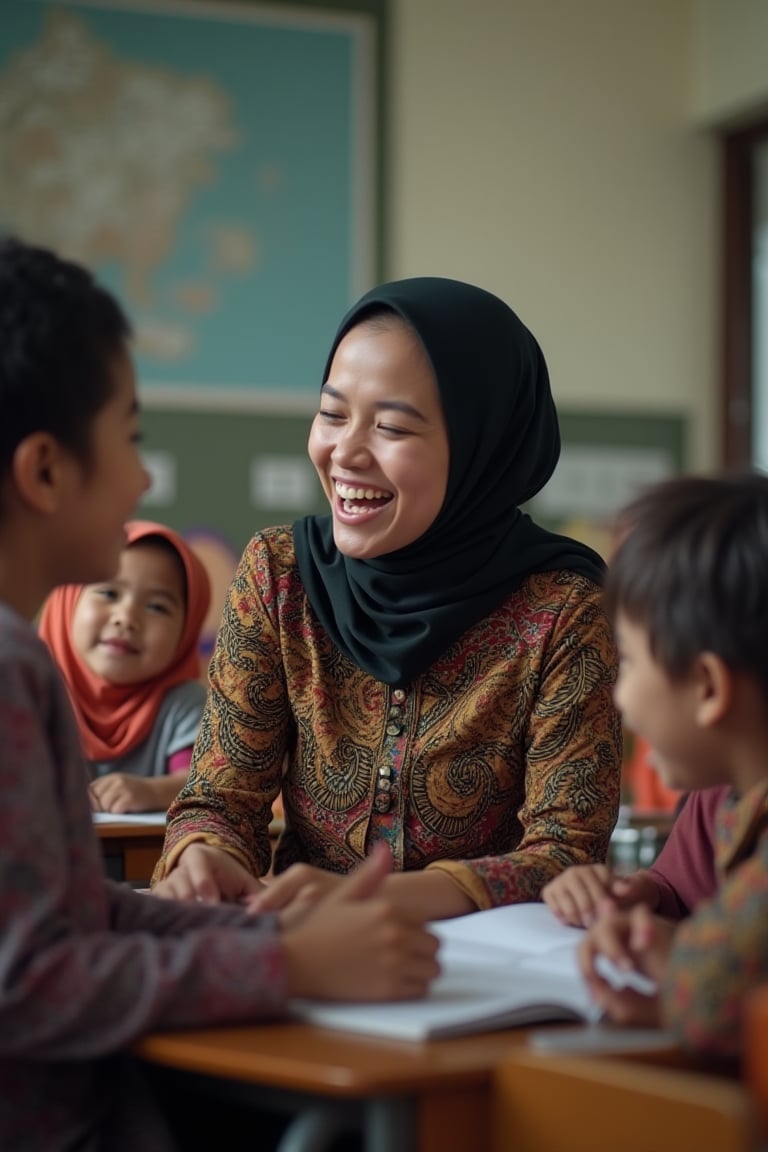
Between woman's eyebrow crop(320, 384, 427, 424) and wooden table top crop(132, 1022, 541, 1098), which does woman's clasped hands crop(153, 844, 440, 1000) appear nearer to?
wooden table top crop(132, 1022, 541, 1098)

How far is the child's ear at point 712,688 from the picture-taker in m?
1.20

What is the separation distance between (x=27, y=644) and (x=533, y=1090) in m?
0.47

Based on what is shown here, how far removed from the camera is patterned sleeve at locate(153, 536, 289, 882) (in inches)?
68.8

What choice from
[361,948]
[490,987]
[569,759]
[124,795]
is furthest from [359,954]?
[124,795]

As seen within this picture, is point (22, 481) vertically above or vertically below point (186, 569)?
above

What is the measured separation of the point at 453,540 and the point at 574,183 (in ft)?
12.8

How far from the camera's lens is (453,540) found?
1863 mm

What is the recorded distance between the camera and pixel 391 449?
71.5 inches

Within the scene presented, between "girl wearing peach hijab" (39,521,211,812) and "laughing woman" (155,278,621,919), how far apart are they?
1037 mm

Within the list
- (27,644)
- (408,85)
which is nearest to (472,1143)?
(27,644)

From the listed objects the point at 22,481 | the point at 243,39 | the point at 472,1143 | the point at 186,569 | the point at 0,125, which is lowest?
the point at 472,1143

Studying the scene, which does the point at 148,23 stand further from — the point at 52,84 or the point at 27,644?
the point at 27,644

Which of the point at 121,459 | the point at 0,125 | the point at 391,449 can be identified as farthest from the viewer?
the point at 0,125

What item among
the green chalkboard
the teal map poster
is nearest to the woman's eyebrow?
the green chalkboard
